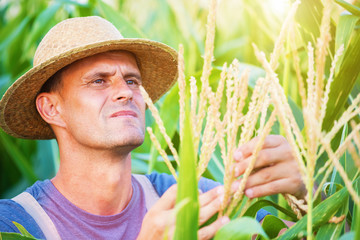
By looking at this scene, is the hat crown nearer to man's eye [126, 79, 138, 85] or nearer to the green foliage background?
man's eye [126, 79, 138, 85]

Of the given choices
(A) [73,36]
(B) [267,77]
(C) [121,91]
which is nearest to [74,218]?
(C) [121,91]

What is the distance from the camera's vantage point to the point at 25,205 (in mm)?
1114

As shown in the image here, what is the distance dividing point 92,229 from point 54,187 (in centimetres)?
16

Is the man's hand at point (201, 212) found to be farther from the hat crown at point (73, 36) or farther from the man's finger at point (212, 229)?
the hat crown at point (73, 36)

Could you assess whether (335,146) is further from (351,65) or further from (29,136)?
(29,136)

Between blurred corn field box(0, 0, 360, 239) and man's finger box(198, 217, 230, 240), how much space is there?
74 mm

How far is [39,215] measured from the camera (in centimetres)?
111

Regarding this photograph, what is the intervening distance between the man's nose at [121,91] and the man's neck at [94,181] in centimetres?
15

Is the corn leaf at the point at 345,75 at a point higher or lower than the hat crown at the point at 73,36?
lower

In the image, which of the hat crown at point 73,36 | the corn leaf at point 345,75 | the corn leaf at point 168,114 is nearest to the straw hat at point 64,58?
the hat crown at point 73,36

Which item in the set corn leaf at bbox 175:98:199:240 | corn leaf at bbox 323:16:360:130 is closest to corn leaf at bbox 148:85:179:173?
corn leaf at bbox 323:16:360:130

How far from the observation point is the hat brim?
45.3 inches

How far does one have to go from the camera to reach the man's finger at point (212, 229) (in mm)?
690

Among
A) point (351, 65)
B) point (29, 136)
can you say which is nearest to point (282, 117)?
point (351, 65)
